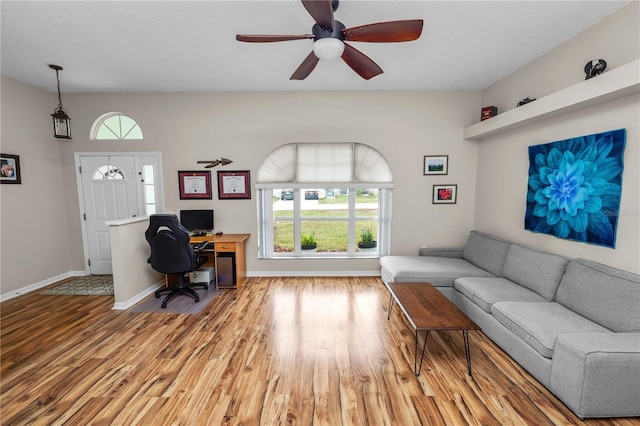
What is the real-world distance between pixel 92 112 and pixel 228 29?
10.7ft

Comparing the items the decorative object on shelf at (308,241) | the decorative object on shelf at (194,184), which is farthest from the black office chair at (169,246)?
the decorative object on shelf at (308,241)

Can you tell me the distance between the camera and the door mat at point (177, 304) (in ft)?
10.8

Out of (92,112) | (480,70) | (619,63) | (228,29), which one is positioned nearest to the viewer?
(619,63)

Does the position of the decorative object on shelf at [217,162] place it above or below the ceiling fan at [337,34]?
below

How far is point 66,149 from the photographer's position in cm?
427

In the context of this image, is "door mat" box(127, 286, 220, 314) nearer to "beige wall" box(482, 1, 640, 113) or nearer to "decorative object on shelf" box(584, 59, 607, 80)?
"decorative object on shelf" box(584, 59, 607, 80)

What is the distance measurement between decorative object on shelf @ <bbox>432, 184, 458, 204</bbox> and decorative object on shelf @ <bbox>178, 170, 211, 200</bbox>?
3.71m

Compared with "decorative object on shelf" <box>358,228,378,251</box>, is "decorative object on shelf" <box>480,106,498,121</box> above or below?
above

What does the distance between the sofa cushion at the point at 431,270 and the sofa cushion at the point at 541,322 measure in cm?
84

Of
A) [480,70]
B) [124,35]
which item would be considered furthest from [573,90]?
[124,35]

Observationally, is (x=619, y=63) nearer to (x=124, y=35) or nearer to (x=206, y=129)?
(x=124, y=35)

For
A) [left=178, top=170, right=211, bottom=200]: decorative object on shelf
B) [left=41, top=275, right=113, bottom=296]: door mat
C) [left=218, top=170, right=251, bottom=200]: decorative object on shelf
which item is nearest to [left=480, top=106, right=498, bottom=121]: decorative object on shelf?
[left=218, top=170, right=251, bottom=200]: decorative object on shelf

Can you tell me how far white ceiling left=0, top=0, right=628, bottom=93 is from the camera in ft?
7.11

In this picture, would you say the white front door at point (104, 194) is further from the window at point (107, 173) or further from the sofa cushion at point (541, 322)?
the sofa cushion at point (541, 322)
